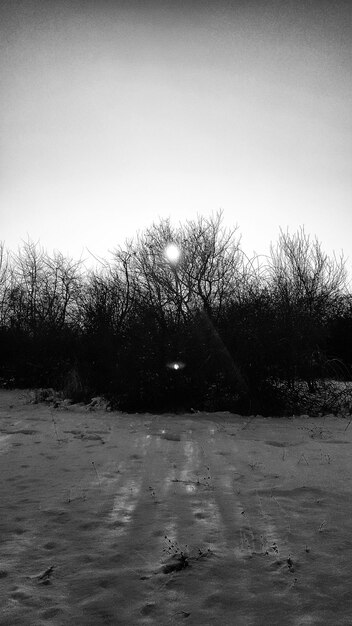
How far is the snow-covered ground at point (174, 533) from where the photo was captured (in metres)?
2.49

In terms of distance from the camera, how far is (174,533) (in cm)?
Answer: 340

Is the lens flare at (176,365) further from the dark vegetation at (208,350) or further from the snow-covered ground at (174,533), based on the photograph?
the snow-covered ground at (174,533)

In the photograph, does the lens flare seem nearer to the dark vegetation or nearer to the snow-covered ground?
the dark vegetation

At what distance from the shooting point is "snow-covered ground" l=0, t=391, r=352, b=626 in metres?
2.49

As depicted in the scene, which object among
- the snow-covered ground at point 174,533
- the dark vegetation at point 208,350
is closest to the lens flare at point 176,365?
the dark vegetation at point 208,350

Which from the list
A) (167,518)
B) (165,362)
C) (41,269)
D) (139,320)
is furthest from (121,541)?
(41,269)

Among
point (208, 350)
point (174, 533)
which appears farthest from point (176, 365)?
point (174, 533)

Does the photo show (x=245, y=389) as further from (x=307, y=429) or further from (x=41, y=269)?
(x=41, y=269)

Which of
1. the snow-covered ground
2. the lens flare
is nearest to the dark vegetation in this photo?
the lens flare

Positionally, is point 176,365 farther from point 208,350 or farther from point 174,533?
point 174,533

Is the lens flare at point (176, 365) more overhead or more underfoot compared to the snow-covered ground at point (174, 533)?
more overhead

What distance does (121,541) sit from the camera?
326 centimetres

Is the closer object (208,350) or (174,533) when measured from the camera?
(174,533)

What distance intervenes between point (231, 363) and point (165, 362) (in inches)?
64.4
